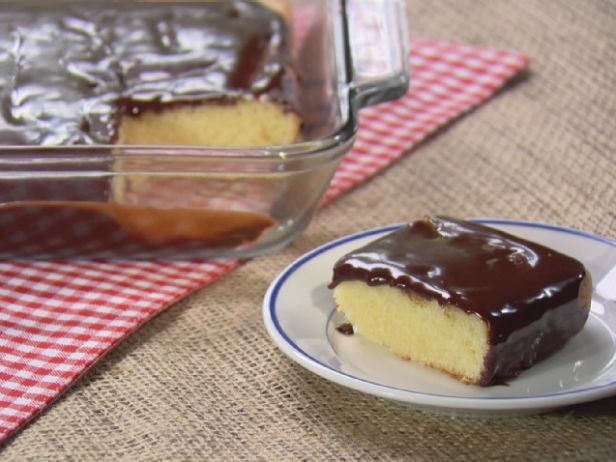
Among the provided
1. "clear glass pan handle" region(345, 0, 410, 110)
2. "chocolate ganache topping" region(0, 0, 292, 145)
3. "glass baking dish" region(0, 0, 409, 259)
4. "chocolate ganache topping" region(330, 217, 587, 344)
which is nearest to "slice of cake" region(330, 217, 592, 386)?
"chocolate ganache topping" region(330, 217, 587, 344)

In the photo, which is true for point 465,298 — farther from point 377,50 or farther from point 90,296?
point 377,50

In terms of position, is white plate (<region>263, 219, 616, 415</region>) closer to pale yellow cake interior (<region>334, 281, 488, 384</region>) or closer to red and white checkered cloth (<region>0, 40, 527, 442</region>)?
pale yellow cake interior (<region>334, 281, 488, 384</region>)

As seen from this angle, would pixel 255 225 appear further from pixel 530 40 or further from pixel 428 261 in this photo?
pixel 530 40

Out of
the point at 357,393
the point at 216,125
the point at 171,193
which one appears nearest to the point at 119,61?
the point at 216,125

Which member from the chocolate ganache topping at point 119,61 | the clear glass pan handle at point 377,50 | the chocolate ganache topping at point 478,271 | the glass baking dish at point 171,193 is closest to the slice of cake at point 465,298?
the chocolate ganache topping at point 478,271

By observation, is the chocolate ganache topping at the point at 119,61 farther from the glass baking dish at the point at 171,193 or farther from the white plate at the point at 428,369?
the white plate at the point at 428,369

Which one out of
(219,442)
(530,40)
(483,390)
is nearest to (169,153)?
(219,442)
